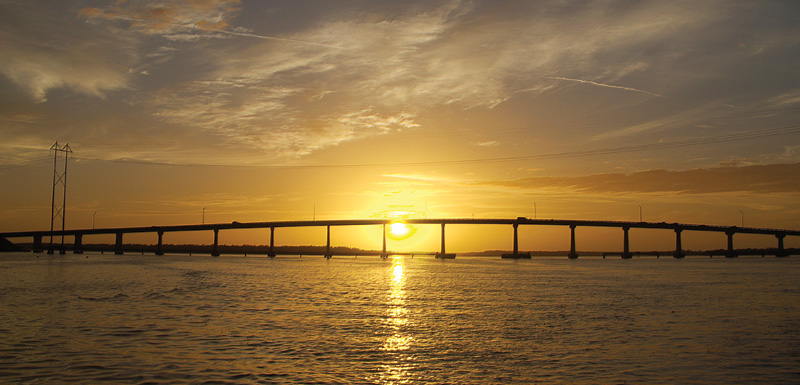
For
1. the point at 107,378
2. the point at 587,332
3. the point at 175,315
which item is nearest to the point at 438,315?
the point at 587,332

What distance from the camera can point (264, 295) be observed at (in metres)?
44.8

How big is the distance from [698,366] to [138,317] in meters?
25.9

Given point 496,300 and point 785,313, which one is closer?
point 785,313

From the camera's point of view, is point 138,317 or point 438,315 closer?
point 138,317

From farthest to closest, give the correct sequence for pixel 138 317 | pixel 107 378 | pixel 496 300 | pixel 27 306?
pixel 496 300 < pixel 27 306 < pixel 138 317 < pixel 107 378

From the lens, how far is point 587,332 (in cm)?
2639

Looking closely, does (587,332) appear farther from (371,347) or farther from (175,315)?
(175,315)

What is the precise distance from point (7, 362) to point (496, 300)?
32.7 metres

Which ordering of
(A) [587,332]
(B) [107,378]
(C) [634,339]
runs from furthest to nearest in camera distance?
(A) [587,332], (C) [634,339], (B) [107,378]

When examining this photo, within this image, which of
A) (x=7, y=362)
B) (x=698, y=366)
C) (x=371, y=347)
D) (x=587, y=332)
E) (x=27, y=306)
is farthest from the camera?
(x=27, y=306)

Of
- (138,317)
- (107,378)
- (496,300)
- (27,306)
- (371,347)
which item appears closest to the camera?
(107,378)

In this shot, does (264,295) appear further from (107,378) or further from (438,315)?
(107,378)

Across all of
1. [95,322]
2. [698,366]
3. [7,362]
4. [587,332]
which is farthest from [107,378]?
[587,332]

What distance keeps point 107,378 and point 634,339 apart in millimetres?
20371
